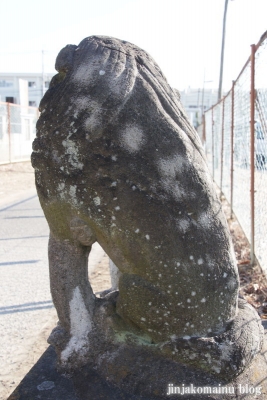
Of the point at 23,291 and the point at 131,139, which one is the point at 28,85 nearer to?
the point at 23,291

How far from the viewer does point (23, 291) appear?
430cm

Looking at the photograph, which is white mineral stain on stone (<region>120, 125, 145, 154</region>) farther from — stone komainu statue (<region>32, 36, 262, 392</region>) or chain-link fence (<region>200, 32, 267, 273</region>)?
chain-link fence (<region>200, 32, 267, 273</region>)

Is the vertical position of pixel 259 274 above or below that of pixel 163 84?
below

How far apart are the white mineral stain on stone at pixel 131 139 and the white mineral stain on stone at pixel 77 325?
69 centimetres

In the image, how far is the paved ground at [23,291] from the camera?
9.84 feet

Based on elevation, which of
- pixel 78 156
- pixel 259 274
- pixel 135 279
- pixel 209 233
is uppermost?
pixel 78 156

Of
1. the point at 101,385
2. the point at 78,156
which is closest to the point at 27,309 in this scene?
the point at 101,385

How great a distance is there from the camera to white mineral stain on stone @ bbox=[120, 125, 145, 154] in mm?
1907

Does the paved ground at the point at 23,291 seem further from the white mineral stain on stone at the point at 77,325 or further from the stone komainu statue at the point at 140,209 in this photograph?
the stone komainu statue at the point at 140,209

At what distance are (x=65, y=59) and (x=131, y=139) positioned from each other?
49cm

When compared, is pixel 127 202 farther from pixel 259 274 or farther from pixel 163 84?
pixel 259 274

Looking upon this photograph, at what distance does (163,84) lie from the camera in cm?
208

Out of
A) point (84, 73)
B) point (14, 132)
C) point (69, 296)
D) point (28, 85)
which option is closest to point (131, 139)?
point (84, 73)

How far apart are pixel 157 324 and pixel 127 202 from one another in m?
0.54
